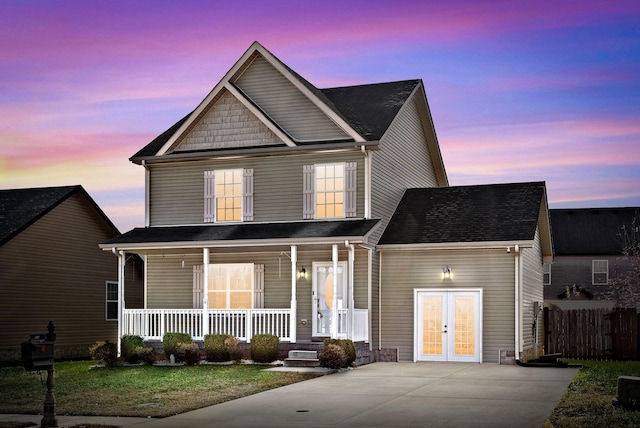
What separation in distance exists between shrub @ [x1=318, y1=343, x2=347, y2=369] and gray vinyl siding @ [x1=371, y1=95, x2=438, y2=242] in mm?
4841

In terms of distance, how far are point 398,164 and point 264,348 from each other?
28.4 ft

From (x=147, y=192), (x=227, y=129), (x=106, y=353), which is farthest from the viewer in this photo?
(x=147, y=192)

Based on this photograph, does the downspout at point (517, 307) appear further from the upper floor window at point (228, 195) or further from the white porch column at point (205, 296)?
the white porch column at point (205, 296)

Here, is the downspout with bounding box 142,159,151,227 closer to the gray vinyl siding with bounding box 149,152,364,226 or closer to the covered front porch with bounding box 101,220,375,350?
the gray vinyl siding with bounding box 149,152,364,226

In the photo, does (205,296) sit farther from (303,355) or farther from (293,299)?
(303,355)

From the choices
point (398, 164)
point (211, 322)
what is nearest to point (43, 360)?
point (211, 322)

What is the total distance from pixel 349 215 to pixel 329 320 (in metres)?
3.36

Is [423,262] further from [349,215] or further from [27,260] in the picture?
[27,260]

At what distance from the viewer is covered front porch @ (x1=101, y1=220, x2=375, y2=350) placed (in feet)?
88.2

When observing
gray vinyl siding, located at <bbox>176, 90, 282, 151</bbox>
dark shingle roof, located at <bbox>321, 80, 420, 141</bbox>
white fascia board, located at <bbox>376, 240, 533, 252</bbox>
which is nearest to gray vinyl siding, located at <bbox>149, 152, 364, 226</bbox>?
gray vinyl siding, located at <bbox>176, 90, 282, 151</bbox>

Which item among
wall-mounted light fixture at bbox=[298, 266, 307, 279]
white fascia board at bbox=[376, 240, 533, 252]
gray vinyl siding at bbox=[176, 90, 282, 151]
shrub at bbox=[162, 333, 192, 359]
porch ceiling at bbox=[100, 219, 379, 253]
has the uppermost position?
gray vinyl siding at bbox=[176, 90, 282, 151]

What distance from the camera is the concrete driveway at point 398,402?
566 inches

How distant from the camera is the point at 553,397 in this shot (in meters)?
17.9

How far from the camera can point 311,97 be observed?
1115 inches
